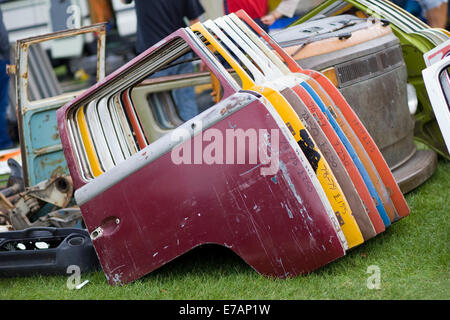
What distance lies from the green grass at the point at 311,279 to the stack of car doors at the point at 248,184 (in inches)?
4.8

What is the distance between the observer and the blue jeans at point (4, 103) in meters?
8.15

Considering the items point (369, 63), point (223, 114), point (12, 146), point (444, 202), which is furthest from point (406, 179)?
point (12, 146)

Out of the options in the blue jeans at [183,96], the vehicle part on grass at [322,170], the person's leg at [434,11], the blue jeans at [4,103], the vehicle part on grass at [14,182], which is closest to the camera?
the vehicle part on grass at [322,170]

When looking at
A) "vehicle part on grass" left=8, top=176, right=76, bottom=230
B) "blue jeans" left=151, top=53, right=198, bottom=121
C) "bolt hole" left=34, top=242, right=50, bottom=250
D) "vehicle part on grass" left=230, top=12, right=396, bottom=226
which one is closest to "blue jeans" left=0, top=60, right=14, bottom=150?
"blue jeans" left=151, top=53, right=198, bottom=121

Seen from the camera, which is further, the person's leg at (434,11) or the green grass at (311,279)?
the person's leg at (434,11)

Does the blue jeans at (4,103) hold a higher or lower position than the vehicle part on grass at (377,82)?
lower

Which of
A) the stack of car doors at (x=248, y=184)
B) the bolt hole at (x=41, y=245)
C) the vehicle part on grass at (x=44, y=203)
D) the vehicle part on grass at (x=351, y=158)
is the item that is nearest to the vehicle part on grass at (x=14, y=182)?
the vehicle part on grass at (x=44, y=203)

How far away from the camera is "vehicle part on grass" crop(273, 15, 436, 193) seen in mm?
4391

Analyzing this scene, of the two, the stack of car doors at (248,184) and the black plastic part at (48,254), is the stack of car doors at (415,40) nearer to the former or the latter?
the stack of car doors at (248,184)

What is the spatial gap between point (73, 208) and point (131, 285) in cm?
140

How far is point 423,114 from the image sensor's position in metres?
5.49

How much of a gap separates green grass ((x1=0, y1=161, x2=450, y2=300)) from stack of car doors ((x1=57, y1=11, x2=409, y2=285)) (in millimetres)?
121

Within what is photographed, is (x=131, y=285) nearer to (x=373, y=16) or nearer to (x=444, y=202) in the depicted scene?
(x=444, y=202)
